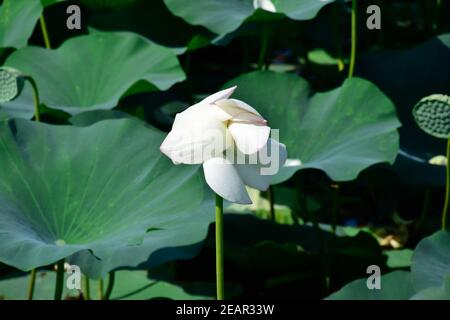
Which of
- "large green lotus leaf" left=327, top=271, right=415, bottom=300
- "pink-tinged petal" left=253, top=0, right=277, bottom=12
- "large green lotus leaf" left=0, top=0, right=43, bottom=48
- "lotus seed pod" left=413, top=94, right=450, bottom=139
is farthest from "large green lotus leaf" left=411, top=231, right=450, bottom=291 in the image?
"large green lotus leaf" left=0, top=0, right=43, bottom=48

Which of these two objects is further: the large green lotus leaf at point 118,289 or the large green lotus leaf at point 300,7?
the large green lotus leaf at point 300,7

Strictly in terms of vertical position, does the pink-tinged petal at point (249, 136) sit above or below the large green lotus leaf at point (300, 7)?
below

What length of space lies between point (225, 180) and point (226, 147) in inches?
2.0

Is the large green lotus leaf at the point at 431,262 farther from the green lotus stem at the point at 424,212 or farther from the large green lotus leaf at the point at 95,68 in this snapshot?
the large green lotus leaf at the point at 95,68

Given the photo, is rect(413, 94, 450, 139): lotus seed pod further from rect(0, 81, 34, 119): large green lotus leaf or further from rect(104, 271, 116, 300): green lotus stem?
rect(0, 81, 34, 119): large green lotus leaf

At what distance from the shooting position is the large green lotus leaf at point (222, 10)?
8.96 ft

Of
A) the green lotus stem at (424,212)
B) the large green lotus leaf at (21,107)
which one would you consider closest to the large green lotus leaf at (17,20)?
the large green lotus leaf at (21,107)

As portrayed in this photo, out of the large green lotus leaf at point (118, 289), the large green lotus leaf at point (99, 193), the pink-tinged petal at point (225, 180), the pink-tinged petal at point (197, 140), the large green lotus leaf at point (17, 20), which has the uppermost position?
the large green lotus leaf at point (17, 20)

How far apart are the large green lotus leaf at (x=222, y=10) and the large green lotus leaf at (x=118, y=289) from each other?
0.74 metres

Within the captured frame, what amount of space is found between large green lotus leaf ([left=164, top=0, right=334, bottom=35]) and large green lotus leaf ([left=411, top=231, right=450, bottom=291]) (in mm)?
942

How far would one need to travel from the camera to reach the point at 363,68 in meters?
2.85

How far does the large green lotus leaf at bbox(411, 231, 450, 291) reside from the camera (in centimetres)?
183
